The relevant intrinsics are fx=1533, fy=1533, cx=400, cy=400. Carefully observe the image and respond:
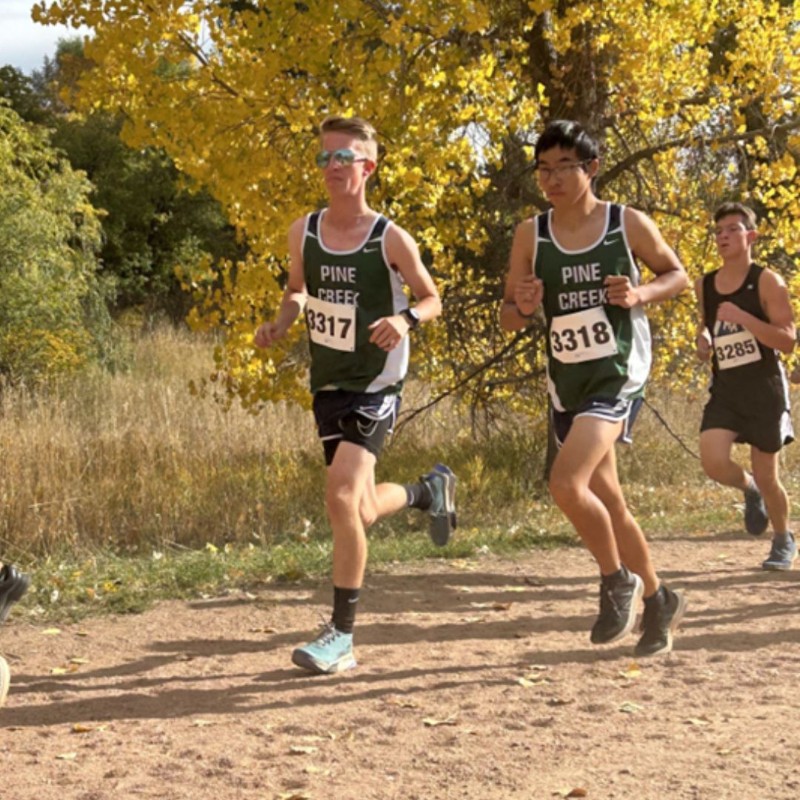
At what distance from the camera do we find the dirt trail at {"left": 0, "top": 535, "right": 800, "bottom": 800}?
424 cm

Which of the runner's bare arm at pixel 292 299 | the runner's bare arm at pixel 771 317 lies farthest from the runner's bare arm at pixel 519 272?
the runner's bare arm at pixel 771 317

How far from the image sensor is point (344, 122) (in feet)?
19.0

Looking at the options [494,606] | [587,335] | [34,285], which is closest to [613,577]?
[587,335]

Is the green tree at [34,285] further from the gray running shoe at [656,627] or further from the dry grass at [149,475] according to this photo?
the gray running shoe at [656,627]

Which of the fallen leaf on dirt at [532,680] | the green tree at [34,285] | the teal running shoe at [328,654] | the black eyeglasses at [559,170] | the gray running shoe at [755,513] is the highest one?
the green tree at [34,285]

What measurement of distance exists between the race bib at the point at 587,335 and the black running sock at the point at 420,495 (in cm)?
153

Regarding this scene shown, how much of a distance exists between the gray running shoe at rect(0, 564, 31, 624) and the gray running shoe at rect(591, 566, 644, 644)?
2068 mm

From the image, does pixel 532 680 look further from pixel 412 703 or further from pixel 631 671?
pixel 412 703

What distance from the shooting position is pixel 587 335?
18.1 feet

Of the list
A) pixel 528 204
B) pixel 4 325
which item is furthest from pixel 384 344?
pixel 4 325

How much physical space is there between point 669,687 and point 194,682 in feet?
5.53

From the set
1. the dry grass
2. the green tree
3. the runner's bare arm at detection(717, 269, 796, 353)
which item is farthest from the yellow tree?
the green tree

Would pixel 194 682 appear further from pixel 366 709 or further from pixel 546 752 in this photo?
pixel 546 752

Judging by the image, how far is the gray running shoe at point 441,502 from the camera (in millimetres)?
7141
